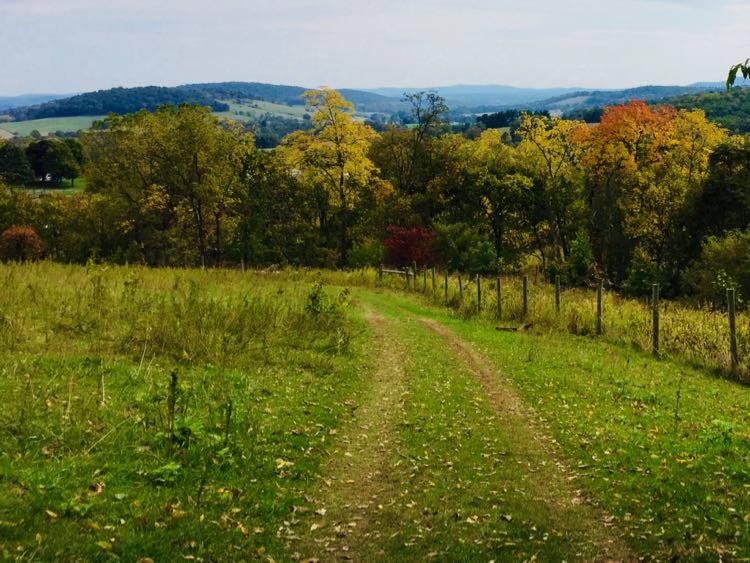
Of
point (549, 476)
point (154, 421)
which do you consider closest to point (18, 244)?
point (154, 421)

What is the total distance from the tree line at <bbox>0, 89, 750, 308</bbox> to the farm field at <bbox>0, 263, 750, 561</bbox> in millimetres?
29398

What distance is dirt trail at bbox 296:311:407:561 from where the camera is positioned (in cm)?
716

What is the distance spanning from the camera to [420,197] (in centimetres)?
6756

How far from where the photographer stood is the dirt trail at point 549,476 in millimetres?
7341

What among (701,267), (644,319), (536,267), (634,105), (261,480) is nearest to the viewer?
(261,480)

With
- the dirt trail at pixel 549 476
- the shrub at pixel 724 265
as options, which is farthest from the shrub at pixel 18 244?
the shrub at pixel 724 265

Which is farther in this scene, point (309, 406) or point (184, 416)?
point (309, 406)

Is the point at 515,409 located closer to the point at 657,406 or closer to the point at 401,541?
the point at 657,406

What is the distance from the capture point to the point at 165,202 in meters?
55.4

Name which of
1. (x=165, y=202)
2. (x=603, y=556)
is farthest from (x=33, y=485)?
(x=165, y=202)

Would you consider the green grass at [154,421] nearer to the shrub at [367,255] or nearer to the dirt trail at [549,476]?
the dirt trail at [549,476]

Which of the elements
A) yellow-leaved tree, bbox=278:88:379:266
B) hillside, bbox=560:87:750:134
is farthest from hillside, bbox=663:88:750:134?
yellow-leaved tree, bbox=278:88:379:266

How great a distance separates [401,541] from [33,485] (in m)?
4.50

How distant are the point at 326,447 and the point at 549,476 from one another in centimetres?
370
